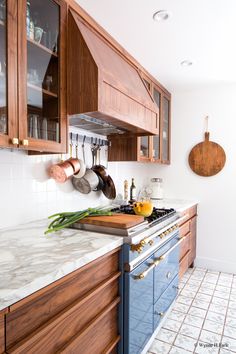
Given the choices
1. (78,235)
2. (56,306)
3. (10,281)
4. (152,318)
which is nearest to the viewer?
(10,281)

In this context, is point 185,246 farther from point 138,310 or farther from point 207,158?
point 138,310

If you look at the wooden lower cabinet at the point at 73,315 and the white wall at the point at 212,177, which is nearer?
the wooden lower cabinet at the point at 73,315

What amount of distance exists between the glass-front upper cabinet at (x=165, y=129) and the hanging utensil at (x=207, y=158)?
0.32 metres

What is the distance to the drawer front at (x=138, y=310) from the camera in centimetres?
140

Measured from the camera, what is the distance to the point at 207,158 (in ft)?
10.3

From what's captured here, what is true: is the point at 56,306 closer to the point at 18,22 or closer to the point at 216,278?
the point at 18,22

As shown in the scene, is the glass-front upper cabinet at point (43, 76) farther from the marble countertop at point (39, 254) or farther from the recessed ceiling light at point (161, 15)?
the recessed ceiling light at point (161, 15)

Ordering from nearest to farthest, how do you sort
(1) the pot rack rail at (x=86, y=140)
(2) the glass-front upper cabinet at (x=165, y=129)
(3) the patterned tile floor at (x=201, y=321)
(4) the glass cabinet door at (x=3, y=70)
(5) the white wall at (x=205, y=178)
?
1. (4) the glass cabinet door at (x=3, y=70)
2. (3) the patterned tile floor at (x=201, y=321)
3. (1) the pot rack rail at (x=86, y=140)
4. (5) the white wall at (x=205, y=178)
5. (2) the glass-front upper cabinet at (x=165, y=129)

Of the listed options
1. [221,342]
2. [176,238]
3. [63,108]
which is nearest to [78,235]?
[63,108]

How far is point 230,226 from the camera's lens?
307cm

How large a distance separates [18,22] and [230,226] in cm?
302

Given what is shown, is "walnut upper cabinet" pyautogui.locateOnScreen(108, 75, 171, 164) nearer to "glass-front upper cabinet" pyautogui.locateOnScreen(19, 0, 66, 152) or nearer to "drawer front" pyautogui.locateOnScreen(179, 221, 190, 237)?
"drawer front" pyautogui.locateOnScreen(179, 221, 190, 237)

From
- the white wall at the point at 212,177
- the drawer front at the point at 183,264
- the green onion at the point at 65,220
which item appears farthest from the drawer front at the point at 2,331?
the white wall at the point at 212,177

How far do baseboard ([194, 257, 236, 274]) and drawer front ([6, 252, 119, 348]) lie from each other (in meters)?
2.35
